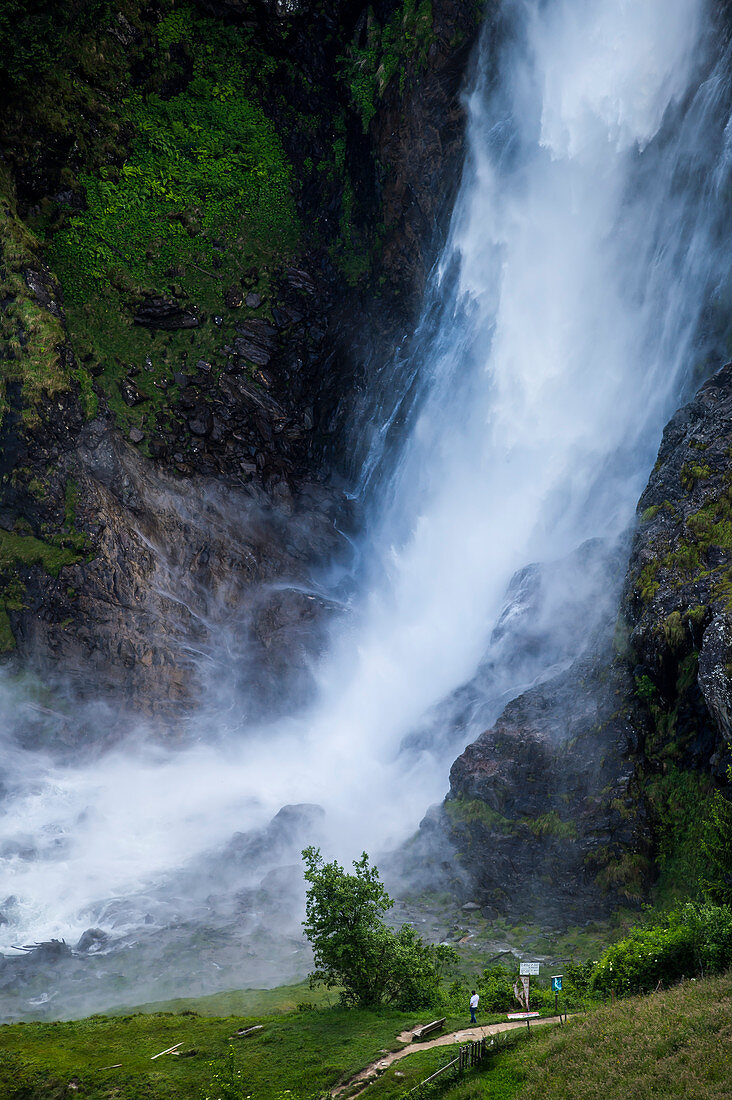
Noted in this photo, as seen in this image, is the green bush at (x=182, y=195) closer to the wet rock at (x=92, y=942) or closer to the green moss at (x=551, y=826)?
the wet rock at (x=92, y=942)

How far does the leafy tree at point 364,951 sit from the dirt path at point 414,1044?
6.74ft

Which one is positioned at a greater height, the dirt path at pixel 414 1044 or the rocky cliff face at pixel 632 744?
the rocky cliff face at pixel 632 744

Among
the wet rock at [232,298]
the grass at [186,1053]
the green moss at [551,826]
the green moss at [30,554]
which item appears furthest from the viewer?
the wet rock at [232,298]

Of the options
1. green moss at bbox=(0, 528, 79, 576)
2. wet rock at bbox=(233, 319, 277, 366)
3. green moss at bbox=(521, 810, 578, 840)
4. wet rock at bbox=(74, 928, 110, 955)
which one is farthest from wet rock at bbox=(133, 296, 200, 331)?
green moss at bbox=(521, 810, 578, 840)

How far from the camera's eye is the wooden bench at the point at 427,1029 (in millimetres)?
20906

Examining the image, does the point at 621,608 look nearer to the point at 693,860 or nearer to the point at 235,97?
the point at 693,860

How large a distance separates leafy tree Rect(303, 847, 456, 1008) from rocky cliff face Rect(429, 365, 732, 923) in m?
7.53

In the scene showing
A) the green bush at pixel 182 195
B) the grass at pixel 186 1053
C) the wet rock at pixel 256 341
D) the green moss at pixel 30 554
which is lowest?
the grass at pixel 186 1053

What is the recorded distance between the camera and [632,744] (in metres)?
30.5

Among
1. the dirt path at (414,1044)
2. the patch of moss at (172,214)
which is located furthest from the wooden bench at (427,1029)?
the patch of moss at (172,214)

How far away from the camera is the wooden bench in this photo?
68.6ft

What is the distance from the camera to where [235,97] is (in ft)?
185

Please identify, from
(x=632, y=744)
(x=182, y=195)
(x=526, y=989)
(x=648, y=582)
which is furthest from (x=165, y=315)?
(x=526, y=989)

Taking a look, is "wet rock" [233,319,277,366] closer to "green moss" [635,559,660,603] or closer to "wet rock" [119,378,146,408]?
"wet rock" [119,378,146,408]
